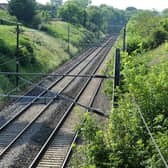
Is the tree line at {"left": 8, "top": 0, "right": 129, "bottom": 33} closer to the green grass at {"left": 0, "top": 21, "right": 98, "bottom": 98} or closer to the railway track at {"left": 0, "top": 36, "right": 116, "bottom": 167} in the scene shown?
the green grass at {"left": 0, "top": 21, "right": 98, "bottom": 98}

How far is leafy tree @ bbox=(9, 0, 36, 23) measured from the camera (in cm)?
8438

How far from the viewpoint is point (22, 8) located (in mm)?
84938

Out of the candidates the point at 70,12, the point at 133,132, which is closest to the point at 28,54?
the point at 133,132

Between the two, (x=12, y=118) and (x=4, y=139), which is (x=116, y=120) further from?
(x=12, y=118)

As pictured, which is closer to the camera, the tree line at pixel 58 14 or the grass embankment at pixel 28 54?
the grass embankment at pixel 28 54

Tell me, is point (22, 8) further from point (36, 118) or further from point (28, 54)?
point (36, 118)

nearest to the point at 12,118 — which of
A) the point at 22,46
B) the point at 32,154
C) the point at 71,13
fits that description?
the point at 32,154

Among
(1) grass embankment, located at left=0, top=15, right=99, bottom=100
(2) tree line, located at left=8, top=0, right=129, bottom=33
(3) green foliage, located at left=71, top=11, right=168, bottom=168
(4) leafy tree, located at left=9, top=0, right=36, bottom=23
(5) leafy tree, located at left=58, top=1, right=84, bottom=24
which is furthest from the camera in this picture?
(5) leafy tree, located at left=58, top=1, right=84, bottom=24

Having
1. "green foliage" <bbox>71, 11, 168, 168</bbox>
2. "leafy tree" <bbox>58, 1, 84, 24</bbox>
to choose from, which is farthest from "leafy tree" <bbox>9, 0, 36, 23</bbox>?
"green foliage" <bbox>71, 11, 168, 168</bbox>

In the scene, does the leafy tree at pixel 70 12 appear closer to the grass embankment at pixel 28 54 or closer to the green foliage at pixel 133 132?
the grass embankment at pixel 28 54

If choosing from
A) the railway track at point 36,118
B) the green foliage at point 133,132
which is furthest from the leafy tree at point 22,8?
the green foliage at point 133,132

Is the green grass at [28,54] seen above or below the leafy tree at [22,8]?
below

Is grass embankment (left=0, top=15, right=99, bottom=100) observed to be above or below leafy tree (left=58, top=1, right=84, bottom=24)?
below

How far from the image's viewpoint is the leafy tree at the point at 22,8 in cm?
8438
